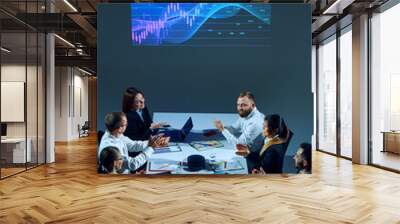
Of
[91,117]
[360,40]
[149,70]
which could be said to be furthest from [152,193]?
[91,117]

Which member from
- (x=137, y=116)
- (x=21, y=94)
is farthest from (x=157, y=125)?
(x=21, y=94)

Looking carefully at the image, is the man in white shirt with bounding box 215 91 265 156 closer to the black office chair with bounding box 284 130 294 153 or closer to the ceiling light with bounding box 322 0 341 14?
the black office chair with bounding box 284 130 294 153

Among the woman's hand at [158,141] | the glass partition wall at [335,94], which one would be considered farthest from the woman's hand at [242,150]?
the glass partition wall at [335,94]

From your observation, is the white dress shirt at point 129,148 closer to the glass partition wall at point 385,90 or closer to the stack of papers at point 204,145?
the stack of papers at point 204,145

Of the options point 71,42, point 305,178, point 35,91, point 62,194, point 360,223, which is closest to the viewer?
point 360,223

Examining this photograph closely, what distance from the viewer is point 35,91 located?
7969mm

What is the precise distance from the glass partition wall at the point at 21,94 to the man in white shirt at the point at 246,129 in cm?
395

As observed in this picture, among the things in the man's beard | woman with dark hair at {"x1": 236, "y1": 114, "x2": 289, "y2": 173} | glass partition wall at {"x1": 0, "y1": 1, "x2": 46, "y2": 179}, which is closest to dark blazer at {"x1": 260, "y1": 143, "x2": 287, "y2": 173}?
woman with dark hair at {"x1": 236, "y1": 114, "x2": 289, "y2": 173}

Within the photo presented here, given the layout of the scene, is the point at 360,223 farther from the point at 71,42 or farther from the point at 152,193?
the point at 71,42

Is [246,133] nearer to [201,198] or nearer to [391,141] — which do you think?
[201,198]

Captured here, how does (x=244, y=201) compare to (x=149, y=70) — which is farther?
(x=149, y=70)

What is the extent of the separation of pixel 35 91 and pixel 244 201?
5369 millimetres

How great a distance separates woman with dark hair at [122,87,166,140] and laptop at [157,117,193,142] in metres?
0.17

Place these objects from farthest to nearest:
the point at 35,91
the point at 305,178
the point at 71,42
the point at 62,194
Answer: the point at 71,42 → the point at 35,91 → the point at 305,178 → the point at 62,194
